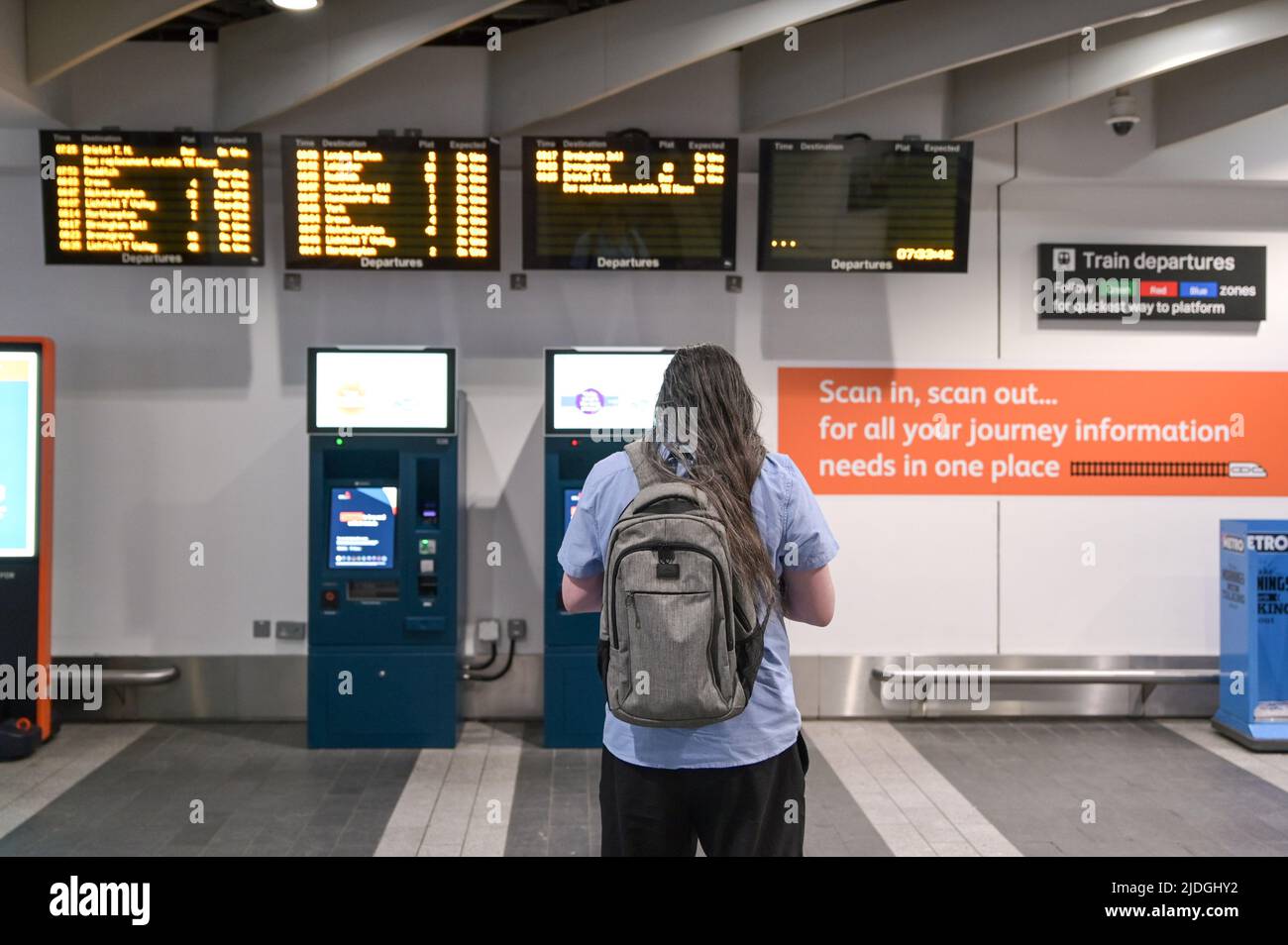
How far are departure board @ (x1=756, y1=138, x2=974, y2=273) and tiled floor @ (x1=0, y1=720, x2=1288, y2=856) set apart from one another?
7.92ft

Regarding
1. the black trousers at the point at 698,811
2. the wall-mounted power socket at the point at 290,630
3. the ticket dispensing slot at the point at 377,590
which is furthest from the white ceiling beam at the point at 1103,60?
the wall-mounted power socket at the point at 290,630

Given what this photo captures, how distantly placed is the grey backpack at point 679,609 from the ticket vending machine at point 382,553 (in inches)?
132

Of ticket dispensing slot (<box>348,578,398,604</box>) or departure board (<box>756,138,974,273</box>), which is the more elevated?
departure board (<box>756,138,974,273</box>)

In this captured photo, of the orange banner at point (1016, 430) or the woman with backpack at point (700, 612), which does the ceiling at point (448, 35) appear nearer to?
the orange banner at point (1016, 430)

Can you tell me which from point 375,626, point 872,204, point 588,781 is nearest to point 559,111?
point 872,204

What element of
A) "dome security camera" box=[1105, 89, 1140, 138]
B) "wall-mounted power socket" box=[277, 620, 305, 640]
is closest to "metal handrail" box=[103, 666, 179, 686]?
"wall-mounted power socket" box=[277, 620, 305, 640]

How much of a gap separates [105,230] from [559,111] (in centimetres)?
219

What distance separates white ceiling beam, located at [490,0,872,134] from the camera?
455cm

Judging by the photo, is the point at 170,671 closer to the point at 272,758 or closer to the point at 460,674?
the point at 272,758

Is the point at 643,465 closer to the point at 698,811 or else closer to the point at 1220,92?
the point at 698,811

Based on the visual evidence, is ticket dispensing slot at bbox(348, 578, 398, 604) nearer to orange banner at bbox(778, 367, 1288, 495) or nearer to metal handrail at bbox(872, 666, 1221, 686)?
orange banner at bbox(778, 367, 1288, 495)

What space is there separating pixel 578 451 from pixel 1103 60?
9.93 ft

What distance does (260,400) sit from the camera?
5703 mm

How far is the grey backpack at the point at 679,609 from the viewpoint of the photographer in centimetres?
192
